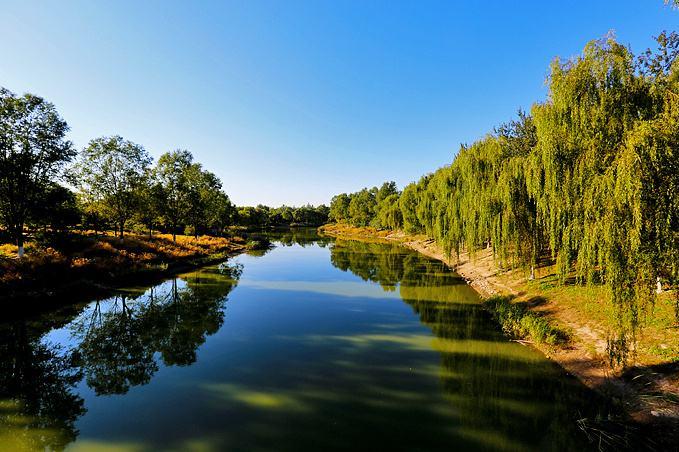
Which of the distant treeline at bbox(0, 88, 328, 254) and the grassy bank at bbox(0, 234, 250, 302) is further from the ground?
the distant treeline at bbox(0, 88, 328, 254)

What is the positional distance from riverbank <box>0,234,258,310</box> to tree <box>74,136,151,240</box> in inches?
147

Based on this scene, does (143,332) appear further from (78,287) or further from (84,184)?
(84,184)

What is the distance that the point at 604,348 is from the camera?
11594 mm

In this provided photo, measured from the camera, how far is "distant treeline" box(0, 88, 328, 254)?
21062mm

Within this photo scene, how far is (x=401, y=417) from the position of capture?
29.8 feet

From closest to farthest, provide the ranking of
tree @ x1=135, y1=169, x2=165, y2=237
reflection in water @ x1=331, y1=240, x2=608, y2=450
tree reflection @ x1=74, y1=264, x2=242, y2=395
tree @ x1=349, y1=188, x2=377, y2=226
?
reflection in water @ x1=331, y1=240, x2=608, y2=450 → tree reflection @ x1=74, y1=264, x2=242, y2=395 → tree @ x1=135, y1=169, x2=165, y2=237 → tree @ x1=349, y1=188, x2=377, y2=226

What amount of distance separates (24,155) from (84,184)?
37.3 feet

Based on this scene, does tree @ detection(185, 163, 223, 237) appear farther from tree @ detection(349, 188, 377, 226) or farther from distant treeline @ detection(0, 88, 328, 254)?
tree @ detection(349, 188, 377, 226)

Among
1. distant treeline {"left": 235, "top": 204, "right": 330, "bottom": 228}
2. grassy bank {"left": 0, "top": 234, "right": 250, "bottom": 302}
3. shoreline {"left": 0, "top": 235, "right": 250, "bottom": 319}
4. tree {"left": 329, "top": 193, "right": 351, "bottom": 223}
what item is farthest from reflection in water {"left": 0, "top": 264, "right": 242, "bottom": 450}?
tree {"left": 329, "top": 193, "right": 351, "bottom": 223}

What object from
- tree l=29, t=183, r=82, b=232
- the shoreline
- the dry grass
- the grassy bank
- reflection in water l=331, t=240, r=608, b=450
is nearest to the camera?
reflection in water l=331, t=240, r=608, b=450

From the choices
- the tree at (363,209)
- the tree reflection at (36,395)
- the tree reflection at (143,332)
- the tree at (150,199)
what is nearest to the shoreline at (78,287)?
the tree reflection at (143,332)

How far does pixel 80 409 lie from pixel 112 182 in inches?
1203

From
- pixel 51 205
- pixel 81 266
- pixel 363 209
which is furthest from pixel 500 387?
pixel 363 209

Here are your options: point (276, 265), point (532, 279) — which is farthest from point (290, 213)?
point (532, 279)
